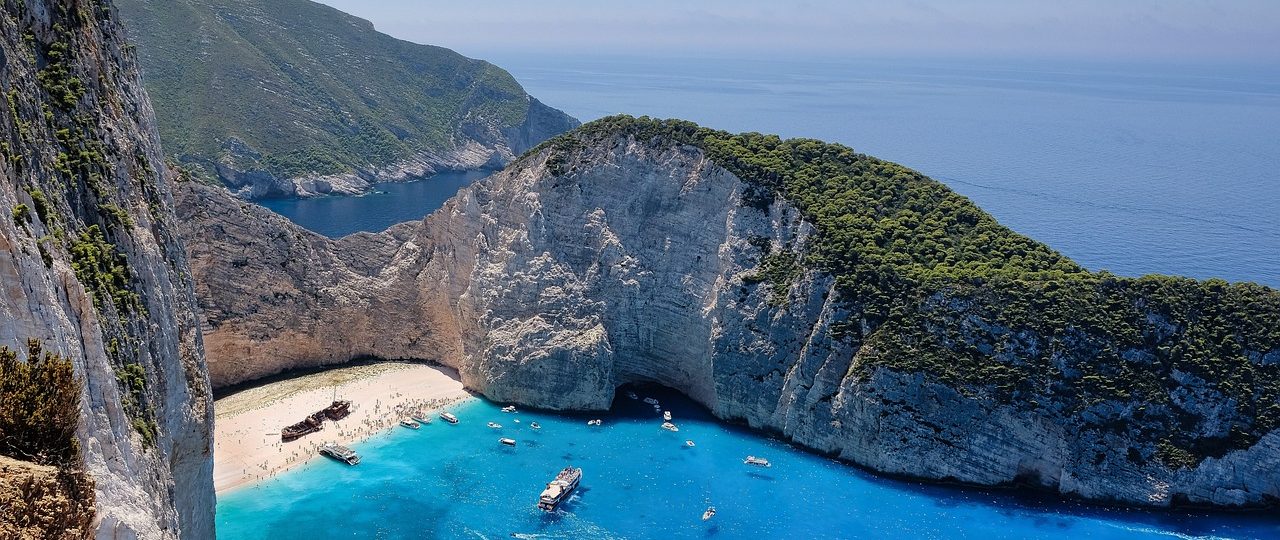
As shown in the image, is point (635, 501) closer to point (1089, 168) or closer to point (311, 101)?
point (311, 101)

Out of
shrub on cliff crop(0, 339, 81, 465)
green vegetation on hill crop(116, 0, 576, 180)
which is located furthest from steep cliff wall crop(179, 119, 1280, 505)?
green vegetation on hill crop(116, 0, 576, 180)

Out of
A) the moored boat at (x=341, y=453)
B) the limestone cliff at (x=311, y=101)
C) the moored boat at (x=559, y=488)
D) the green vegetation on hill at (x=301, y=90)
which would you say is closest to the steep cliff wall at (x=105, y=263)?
the moored boat at (x=341, y=453)

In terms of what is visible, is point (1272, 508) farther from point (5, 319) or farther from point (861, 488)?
point (5, 319)

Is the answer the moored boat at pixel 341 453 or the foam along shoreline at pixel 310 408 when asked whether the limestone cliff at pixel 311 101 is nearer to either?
the foam along shoreline at pixel 310 408

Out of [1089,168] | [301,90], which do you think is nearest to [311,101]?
[301,90]

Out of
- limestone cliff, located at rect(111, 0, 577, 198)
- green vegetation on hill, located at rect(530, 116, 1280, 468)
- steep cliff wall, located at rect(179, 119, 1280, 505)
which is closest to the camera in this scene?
green vegetation on hill, located at rect(530, 116, 1280, 468)

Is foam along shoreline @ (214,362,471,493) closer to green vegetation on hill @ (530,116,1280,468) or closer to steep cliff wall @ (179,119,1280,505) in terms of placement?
steep cliff wall @ (179,119,1280,505)
